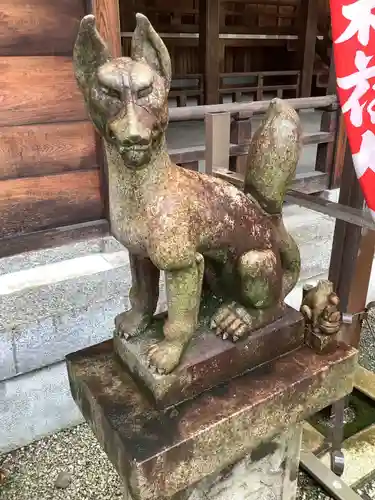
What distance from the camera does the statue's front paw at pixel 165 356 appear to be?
0.96m

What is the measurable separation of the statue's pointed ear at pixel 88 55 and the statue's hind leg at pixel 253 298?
479mm

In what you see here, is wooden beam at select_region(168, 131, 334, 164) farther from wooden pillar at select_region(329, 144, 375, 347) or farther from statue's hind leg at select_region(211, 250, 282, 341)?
statue's hind leg at select_region(211, 250, 282, 341)

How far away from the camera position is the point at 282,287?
3.81 ft

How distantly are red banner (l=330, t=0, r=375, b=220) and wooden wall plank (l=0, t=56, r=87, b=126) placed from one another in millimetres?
1451

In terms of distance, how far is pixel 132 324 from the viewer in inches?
43.0

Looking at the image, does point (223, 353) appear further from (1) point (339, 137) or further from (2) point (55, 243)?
(1) point (339, 137)

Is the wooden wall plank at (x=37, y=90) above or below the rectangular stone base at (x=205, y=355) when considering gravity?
above

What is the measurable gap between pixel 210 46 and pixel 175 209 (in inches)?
172

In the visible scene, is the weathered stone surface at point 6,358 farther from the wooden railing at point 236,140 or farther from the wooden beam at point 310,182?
the wooden beam at point 310,182

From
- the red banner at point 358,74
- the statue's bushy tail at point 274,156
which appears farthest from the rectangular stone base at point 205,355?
the red banner at point 358,74

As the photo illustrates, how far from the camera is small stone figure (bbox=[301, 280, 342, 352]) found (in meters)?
1.16

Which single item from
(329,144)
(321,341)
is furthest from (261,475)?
(329,144)

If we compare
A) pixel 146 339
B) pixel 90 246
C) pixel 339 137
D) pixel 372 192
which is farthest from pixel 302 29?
pixel 146 339

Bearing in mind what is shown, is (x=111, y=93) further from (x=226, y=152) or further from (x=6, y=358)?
(x=6, y=358)
